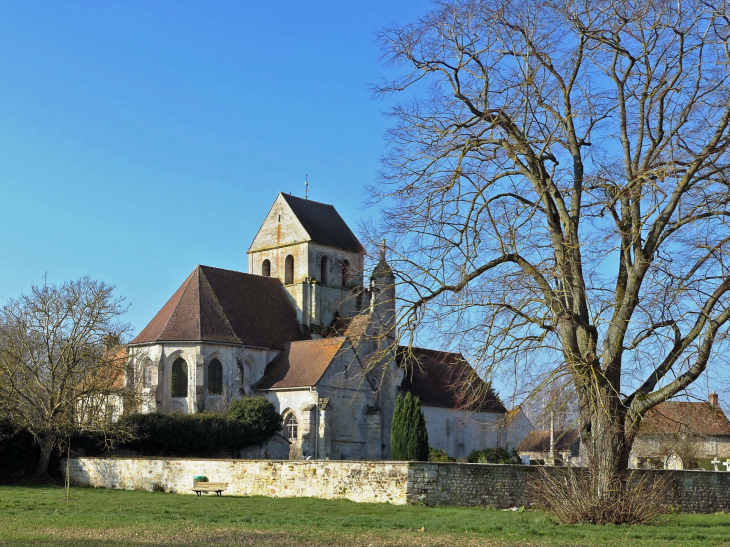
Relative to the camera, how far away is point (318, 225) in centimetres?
5134

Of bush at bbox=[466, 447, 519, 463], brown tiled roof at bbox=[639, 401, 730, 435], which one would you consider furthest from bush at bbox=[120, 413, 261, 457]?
brown tiled roof at bbox=[639, 401, 730, 435]

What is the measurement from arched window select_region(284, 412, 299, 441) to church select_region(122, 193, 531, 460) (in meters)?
0.05

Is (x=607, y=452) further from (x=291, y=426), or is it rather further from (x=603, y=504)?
(x=291, y=426)

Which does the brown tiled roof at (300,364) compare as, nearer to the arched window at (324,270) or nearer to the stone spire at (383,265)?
the arched window at (324,270)

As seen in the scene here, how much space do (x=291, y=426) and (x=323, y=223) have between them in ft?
50.7

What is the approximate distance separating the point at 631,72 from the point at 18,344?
25.2m

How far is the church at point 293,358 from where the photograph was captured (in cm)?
4009

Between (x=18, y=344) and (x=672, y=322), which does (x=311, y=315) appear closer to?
(x=18, y=344)

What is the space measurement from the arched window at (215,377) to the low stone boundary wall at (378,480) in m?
15.0

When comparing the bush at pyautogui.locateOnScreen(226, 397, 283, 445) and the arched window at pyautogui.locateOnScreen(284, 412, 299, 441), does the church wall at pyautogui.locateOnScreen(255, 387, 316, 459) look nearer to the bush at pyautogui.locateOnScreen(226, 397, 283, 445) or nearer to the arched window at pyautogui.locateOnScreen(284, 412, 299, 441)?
the arched window at pyautogui.locateOnScreen(284, 412, 299, 441)

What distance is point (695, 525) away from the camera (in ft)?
53.6

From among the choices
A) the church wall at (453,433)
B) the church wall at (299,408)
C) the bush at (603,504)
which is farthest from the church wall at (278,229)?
the bush at (603,504)

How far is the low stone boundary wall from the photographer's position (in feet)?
68.7

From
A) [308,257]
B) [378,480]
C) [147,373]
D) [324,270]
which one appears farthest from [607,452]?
[324,270]
